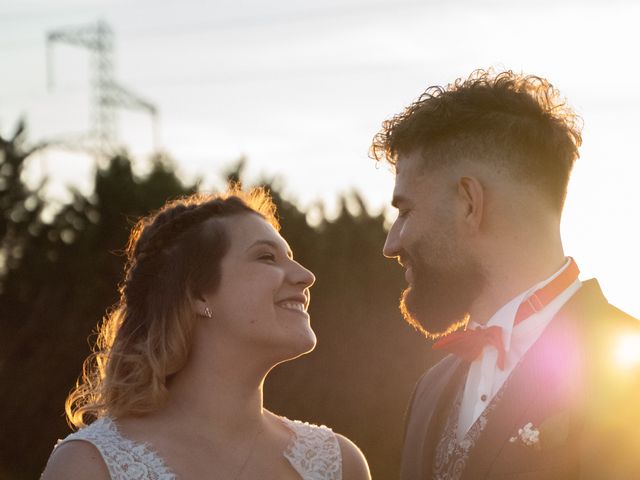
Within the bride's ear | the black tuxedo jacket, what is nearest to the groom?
the black tuxedo jacket

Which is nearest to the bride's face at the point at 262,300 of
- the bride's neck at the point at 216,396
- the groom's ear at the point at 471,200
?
the bride's neck at the point at 216,396

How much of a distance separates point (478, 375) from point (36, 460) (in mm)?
→ 7779

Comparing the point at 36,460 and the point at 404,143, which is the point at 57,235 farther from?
the point at 404,143

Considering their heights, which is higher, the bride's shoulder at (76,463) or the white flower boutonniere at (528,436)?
the white flower boutonniere at (528,436)

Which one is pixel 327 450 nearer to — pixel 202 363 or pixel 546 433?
pixel 202 363

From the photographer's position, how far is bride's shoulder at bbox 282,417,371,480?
473cm

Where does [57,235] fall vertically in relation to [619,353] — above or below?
above

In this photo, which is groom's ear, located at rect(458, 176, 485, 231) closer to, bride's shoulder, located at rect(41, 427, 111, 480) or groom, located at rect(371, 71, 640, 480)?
groom, located at rect(371, 71, 640, 480)

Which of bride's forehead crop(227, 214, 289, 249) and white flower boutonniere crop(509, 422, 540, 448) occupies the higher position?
bride's forehead crop(227, 214, 289, 249)

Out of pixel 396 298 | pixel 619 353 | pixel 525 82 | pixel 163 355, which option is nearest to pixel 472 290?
pixel 619 353

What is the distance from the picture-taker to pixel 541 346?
3.95 metres

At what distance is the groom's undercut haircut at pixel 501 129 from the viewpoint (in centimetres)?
425

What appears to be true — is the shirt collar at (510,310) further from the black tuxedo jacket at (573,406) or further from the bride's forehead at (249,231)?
the bride's forehead at (249,231)

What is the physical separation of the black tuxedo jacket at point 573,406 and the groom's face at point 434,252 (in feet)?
1.34
